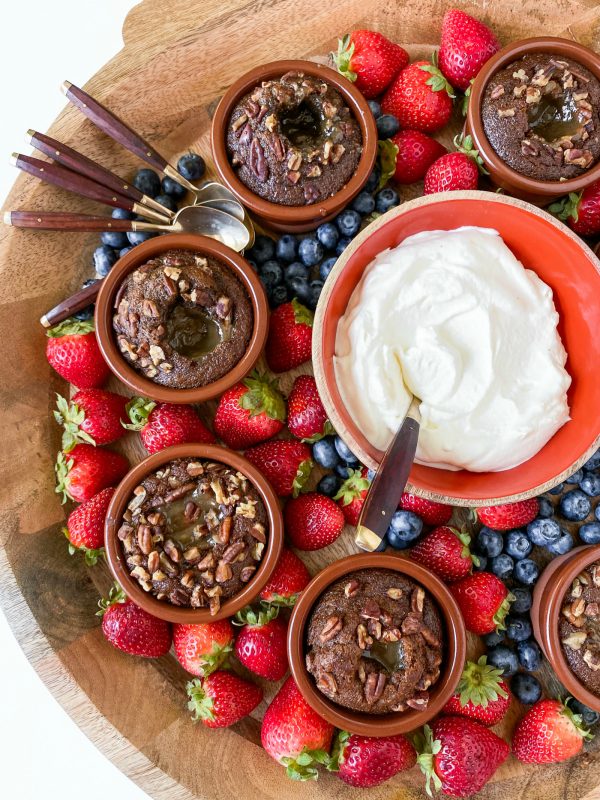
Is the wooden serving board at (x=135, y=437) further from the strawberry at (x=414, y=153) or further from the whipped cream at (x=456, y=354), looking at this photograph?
the whipped cream at (x=456, y=354)

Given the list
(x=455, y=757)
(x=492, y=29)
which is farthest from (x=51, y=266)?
(x=455, y=757)

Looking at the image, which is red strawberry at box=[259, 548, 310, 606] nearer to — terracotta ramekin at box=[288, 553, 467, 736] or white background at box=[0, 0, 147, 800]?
terracotta ramekin at box=[288, 553, 467, 736]

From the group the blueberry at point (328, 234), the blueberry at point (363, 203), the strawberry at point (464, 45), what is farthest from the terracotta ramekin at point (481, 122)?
the blueberry at point (328, 234)

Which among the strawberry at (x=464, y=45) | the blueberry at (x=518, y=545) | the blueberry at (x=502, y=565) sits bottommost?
the blueberry at (x=502, y=565)

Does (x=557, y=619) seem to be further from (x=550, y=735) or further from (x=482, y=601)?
(x=550, y=735)

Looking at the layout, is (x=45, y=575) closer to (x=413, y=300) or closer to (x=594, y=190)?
(x=413, y=300)

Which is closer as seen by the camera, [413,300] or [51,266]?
[413,300]
